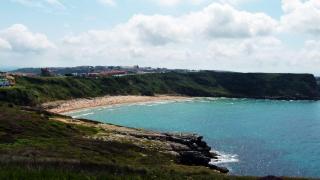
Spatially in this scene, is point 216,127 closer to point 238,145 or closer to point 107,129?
point 238,145

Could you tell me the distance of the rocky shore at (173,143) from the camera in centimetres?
→ 9419

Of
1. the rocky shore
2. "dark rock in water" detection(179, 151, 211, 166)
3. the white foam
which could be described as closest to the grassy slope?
"dark rock in water" detection(179, 151, 211, 166)

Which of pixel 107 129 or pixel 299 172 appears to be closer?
pixel 299 172

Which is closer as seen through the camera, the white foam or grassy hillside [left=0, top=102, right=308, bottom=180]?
grassy hillside [left=0, top=102, right=308, bottom=180]

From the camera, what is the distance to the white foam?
10350 cm

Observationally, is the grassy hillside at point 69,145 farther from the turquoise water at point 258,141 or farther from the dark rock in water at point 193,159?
the turquoise water at point 258,141

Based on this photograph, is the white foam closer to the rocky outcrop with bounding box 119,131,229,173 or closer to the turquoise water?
the turquoise water

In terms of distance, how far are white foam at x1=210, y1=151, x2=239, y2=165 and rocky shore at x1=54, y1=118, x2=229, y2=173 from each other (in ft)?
4.69

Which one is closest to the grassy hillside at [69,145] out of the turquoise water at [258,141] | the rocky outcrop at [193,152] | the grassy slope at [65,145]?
the grassy slope at [65,145]

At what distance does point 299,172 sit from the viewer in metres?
95.0

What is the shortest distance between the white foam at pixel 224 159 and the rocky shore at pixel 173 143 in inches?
56.3

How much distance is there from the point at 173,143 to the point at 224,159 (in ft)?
39.4

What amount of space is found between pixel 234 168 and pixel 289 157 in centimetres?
2253

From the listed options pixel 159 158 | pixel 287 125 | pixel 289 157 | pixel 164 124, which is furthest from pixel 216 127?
pixel 159 158
